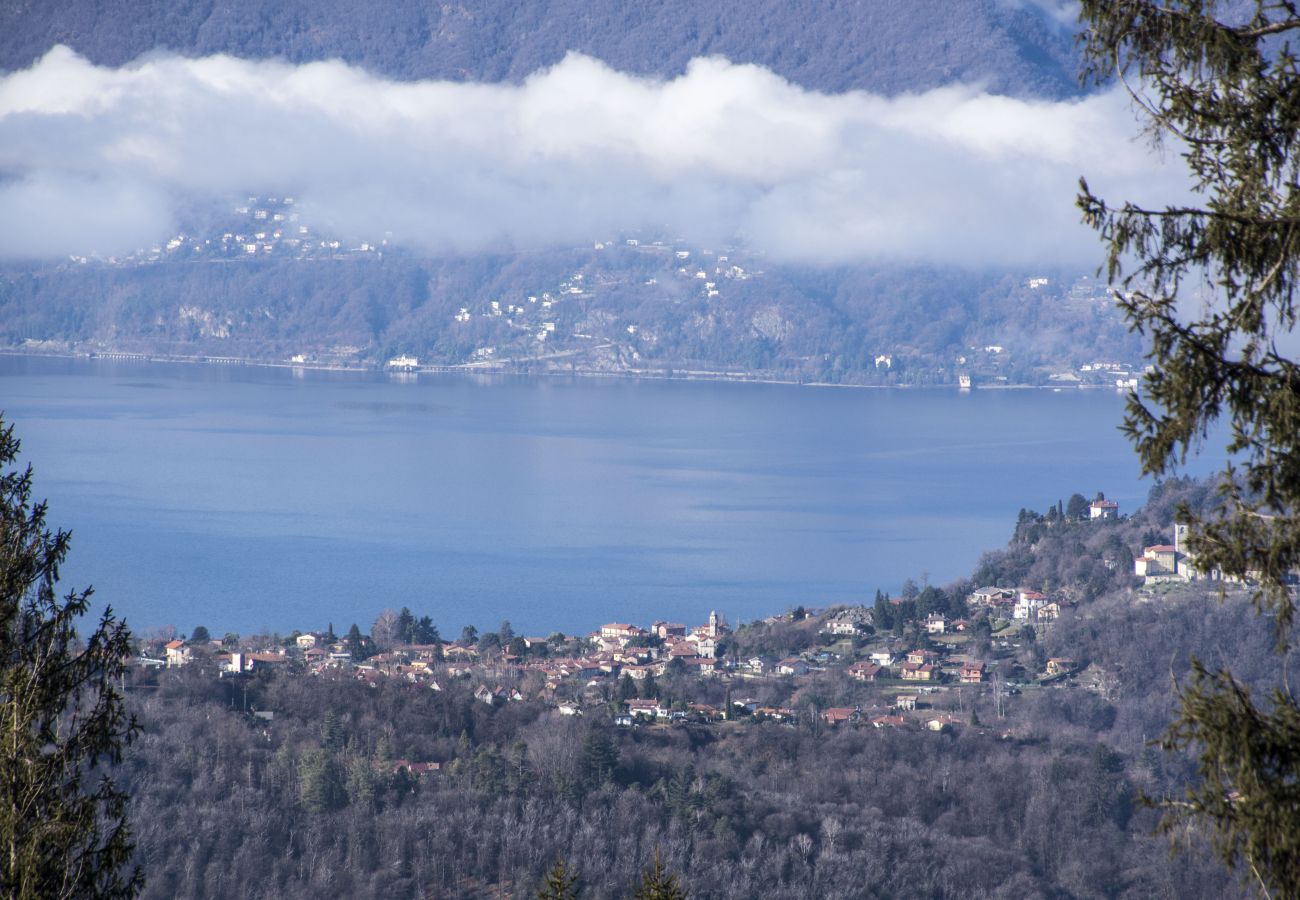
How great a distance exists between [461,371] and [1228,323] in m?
113

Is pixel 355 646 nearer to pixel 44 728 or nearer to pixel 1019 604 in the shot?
pixel 1019 604

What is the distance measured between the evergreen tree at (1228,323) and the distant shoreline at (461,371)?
10498 cm

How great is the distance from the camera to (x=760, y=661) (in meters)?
27.7

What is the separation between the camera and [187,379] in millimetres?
100438

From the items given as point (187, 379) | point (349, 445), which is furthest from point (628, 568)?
point (187, 379)

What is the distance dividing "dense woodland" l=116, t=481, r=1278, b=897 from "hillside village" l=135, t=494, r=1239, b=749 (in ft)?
1.03

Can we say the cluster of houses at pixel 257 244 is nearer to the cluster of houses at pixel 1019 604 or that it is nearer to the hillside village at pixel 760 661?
the cluster of houses at pixel 1019 604

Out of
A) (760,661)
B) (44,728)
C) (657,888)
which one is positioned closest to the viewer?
(44,728)

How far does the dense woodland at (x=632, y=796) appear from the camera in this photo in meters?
16.4

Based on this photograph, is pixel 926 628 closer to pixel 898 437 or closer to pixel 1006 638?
pixel 1006 638

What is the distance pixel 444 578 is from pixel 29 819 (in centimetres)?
3495

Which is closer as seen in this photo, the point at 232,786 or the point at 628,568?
the point at 232,786

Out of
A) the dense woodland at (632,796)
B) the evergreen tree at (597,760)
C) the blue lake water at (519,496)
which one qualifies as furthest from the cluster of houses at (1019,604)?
the evergreen tree at (597,760)

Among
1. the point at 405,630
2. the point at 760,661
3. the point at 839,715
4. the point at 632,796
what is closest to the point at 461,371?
the point at 405,630
